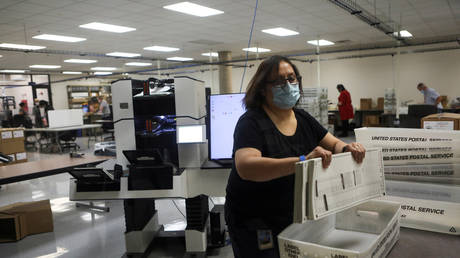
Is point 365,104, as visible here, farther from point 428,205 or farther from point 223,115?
point 428,205

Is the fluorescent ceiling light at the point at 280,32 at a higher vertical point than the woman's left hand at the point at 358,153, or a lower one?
higher

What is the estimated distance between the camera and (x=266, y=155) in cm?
115

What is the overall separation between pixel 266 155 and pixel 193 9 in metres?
5.59

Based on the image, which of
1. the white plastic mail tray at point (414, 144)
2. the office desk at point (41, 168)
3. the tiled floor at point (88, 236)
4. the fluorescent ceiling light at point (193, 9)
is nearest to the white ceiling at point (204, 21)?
the fluorescent ceiling light at point (193, 9)

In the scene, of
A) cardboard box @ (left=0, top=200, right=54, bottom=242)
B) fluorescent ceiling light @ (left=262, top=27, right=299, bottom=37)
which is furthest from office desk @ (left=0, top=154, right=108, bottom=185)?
fluorescent ceiling light @ (left=262, top=27, right=299, bottom=37)

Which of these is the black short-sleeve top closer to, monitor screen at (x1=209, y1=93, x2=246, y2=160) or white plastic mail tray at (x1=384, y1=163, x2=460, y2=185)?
white plastic mail tray at (x1=384, y1=163, x2=460, y2=185)

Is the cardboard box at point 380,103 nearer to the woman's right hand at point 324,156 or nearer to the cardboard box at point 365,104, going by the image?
the cardboard box at point 365,104

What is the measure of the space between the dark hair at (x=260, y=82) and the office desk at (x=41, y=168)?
232 centimetres

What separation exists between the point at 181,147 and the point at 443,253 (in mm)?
1747

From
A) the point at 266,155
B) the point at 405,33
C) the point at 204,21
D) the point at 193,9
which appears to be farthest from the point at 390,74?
the point at 266,155

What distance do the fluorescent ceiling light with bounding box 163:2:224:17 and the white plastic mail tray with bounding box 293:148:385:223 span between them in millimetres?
5338

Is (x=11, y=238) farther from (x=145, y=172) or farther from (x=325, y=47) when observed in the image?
(x=325, y=47)

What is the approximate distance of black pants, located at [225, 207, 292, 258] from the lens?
1.15 meters

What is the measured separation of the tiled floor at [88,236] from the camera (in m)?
2.88
